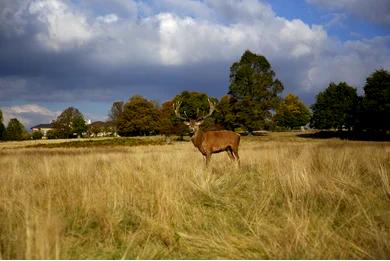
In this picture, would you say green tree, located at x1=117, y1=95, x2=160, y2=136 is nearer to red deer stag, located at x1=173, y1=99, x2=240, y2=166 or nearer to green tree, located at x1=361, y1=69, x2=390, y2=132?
green tree, located at x1=361, y1=69, x2=390, y2=132

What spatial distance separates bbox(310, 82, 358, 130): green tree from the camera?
56450 mm

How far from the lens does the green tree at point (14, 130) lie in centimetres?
8481

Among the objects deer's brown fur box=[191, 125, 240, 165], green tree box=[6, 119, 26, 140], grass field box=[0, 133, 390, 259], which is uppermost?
green tree box=[6, 119, 26, 140]

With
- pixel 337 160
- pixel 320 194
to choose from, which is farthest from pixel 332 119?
pixel 320 194

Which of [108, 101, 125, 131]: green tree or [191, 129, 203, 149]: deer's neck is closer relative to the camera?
[191, 129, 203, 149]: deer's neck

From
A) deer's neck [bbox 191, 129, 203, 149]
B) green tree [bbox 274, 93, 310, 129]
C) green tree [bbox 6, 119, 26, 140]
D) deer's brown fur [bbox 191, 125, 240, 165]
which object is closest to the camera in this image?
deer's brown fur [bbox 191, 125, 240, 165]

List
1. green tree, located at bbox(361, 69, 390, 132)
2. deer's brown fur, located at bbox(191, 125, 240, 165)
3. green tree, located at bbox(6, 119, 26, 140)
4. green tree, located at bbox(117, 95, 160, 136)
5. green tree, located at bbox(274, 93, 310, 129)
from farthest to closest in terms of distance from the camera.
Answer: green tree, located at bbox(274, 93, 310, 129), green tree, located at bbox(6, 119, 26, 140), green tree, located at bbox(117, 95, 160, 136), green tree, located at bbox(361, 69, 390, 132), deer's brown fur, located at bbox(191, 125, 240, 165)

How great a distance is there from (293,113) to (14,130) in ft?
194

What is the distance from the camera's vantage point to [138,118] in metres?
73.9

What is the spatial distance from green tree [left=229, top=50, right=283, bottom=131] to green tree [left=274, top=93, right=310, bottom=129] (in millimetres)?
35207

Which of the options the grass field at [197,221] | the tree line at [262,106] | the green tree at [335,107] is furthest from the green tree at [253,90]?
the grass field at [197,221]

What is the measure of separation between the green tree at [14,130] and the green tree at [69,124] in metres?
7.26

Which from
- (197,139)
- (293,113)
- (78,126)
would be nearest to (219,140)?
(197,139)

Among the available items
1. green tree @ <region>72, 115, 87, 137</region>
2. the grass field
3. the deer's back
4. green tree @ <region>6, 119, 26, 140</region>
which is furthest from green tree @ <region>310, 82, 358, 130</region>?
green tree @ <region>6, 119, 26, 140</region>
